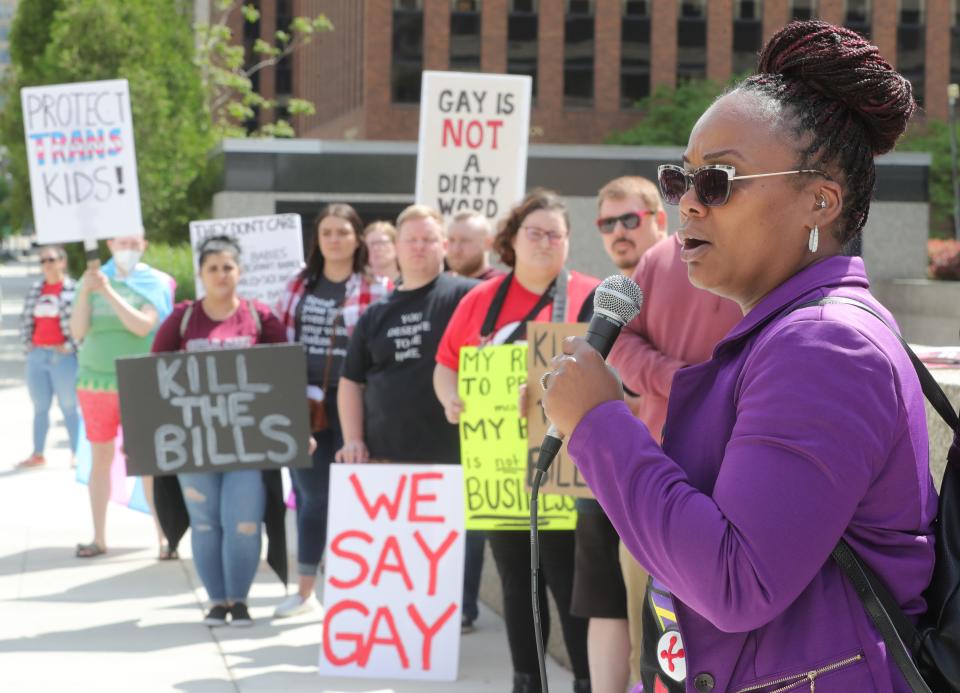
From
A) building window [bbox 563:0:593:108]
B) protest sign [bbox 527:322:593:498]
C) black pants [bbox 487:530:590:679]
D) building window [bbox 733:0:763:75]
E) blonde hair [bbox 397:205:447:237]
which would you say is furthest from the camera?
building window [bbox 733:0:763:75]

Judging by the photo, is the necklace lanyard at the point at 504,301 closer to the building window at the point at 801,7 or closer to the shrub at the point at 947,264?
the shrub at the point at 947,264

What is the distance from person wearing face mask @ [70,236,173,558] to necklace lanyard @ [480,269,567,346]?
3528 millimetres

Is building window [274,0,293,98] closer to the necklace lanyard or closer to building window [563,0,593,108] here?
building window [563,0,593,108]

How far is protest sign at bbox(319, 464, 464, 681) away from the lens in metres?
6.20

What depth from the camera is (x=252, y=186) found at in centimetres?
2173

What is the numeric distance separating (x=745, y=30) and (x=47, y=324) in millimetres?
53549

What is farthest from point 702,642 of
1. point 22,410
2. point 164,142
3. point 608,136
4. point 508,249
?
point 608,136

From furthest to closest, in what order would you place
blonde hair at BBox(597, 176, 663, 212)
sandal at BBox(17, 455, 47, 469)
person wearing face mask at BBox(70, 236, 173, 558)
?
sandal at BBox(17, 455, 47, 469)
person wearing face mask at BBox(70, 236, 173, 558)
blonde hair at BBox(597, 176, 663, 212)

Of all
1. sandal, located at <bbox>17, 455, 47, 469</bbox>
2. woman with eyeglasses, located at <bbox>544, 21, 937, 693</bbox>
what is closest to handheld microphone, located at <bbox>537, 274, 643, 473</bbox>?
woman with eyeglasses, located at <bbox>544, 21, 937, 693</bbox>

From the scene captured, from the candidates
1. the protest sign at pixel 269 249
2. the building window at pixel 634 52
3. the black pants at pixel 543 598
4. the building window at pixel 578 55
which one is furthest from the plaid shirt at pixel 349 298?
the building window at pixel 634 52

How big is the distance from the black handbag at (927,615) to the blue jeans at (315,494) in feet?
19.1

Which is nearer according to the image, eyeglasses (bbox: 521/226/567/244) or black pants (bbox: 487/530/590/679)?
black pants (bbox: 487/530/590/679)

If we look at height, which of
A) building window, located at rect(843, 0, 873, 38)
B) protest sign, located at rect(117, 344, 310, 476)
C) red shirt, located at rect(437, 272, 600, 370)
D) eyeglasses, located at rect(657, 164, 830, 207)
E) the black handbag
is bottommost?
protest sign, located at rect(117, 344, 310, 476)

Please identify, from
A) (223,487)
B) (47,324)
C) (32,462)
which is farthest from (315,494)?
(32,462)
